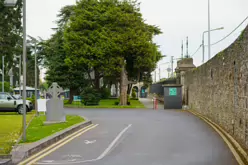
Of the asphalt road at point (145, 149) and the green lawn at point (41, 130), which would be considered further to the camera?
the green lawn at point (41, 130)

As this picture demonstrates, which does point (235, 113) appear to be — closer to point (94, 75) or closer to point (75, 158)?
point (75, 158)

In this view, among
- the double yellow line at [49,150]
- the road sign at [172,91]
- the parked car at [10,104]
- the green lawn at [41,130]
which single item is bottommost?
the double yellow line at [49,150]

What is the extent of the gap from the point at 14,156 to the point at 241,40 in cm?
725

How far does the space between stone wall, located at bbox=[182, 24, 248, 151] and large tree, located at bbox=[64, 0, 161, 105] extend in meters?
19.8

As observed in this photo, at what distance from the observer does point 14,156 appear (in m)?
10.4

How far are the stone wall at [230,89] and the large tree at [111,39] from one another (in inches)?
778

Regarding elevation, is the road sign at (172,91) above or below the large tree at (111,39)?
below

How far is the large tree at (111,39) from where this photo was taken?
42812mm

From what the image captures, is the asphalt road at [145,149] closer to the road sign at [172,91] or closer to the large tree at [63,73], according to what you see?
the road sign at [172,91]

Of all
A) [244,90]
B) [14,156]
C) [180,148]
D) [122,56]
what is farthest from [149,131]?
[122,56]

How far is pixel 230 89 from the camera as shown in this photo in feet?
48.6

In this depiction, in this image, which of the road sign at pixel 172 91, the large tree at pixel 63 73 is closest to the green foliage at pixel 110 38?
the large tree at pixel 63 73

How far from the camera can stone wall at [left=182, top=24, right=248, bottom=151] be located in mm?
11859

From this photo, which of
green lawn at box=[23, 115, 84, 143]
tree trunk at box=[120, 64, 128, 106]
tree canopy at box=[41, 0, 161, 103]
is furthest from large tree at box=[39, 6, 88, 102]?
green lawn at box=[23, 115, 84, 143]
